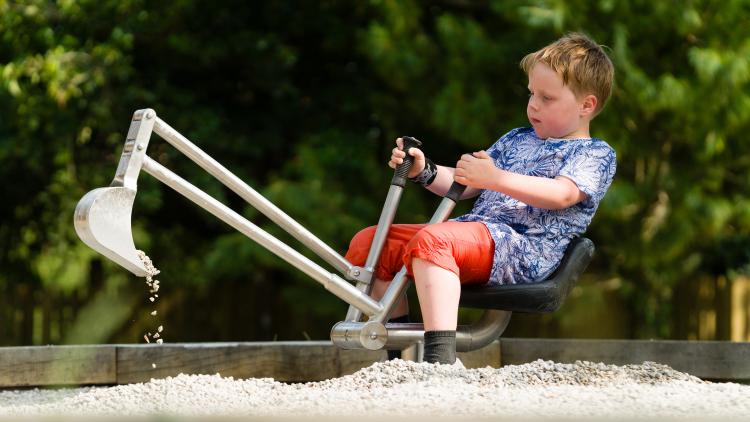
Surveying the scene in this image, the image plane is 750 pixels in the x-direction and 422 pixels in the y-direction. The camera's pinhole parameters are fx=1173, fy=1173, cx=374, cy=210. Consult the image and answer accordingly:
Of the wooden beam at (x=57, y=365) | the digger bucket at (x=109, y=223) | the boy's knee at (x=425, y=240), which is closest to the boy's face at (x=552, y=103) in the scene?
the boy's knee at (x=425, y=240)

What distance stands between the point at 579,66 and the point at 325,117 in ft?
21.2

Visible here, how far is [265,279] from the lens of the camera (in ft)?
33.1

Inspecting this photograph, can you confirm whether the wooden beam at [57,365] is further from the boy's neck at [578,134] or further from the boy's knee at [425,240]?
the boy's neck at [578,134]

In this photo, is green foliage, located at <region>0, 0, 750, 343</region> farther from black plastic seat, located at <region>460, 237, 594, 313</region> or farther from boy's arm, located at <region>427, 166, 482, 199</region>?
black plastic seat, located at <region>460, 237, 594, 313</region>

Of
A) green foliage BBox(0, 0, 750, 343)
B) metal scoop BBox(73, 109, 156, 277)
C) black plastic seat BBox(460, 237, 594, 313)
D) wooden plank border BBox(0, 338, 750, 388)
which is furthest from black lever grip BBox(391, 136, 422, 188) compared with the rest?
green foliage BBox(0, 0, 750, 343)

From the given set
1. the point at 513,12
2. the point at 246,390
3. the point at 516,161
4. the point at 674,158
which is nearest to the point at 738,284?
the point at 674,158

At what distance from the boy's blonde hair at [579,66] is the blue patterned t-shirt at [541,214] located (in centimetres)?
15

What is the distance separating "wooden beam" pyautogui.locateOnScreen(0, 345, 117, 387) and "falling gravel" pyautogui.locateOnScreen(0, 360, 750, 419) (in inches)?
23.7

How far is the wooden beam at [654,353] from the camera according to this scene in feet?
13.3

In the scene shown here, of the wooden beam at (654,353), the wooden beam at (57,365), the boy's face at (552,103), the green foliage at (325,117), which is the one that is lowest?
the wooden beam at (57,365)

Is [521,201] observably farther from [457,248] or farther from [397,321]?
[397,321]

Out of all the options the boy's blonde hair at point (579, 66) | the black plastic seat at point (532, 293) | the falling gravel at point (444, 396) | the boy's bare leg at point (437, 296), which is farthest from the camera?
the boy's blonde hair at point (579, 66)

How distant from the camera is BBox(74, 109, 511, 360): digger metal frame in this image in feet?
9.07

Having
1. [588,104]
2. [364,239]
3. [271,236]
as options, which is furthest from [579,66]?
[271,236]
